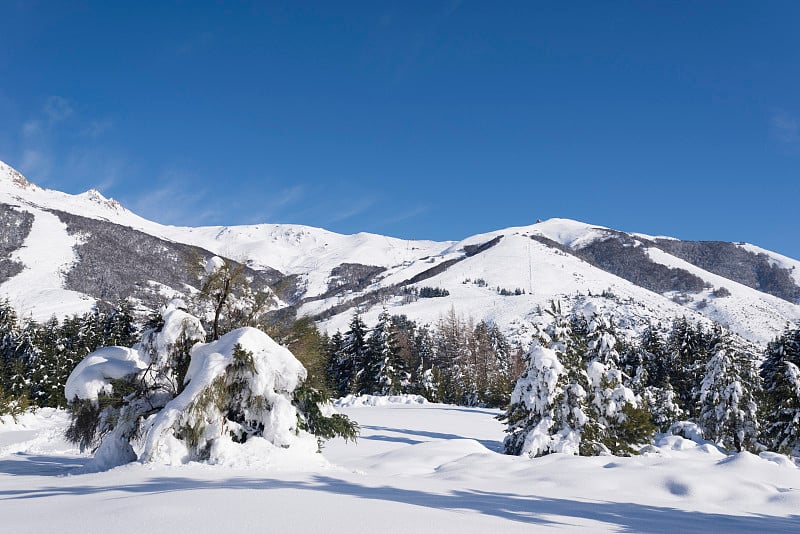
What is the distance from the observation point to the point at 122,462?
10258mm

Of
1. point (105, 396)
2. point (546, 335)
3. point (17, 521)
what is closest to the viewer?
point (17, 521)

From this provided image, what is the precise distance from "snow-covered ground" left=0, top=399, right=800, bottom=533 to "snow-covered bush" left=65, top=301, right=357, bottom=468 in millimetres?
674

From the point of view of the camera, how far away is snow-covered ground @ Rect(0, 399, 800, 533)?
4824mm

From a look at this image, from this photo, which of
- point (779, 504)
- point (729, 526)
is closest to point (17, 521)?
point (729, 526)

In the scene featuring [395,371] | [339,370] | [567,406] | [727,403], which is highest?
[567,406]

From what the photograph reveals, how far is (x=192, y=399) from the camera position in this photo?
955 centimetres

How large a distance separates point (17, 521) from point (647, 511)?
7367 mm

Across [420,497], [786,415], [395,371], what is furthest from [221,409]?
[395,371]

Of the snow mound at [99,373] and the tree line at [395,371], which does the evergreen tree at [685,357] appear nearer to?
the tree line at [395,371]

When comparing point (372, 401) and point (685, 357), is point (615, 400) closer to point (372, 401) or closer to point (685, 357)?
point (372, 401)

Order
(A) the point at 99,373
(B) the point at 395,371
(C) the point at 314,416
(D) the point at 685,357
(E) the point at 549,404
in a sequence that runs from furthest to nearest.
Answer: (B) the point at 395,371 → (D) the point at 685,357 → (E) the point at 549,404 → (A) the point at 99,373 → (C) the point at 314,416

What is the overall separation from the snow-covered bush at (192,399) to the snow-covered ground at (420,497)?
67 cm

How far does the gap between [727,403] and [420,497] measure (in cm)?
2588

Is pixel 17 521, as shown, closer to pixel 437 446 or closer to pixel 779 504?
pixel 779 504
